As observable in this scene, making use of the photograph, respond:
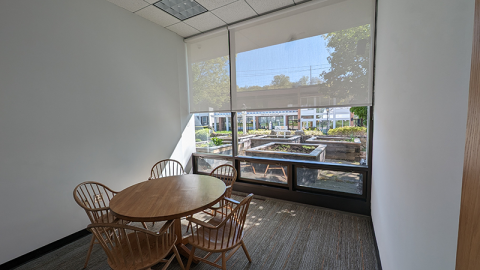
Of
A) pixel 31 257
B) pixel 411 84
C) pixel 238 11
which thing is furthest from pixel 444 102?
pixel 31 257

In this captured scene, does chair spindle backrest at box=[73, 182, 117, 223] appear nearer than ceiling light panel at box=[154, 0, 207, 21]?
Yes

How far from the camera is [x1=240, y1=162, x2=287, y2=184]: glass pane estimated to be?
11.3 feet

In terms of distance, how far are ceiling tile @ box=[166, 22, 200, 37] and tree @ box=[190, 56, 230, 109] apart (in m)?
0.61

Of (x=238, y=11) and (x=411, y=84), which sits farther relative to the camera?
(x=238, y=11)

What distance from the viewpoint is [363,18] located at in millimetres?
2545

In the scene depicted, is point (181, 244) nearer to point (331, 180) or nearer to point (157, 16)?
point (331, 180)

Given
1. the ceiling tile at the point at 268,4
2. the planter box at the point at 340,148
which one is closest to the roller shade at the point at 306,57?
the ceiling tile at the point at 268,4

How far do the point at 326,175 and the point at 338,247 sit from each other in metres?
1.15

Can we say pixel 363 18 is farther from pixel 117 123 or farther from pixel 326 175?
pixel 117 123

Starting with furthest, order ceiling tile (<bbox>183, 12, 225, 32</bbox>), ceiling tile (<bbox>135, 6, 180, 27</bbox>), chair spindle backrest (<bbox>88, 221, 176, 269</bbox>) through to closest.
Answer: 1. ceiling tile (<bbox>183, 12, 225, 32</bbox>)
2. ceiling tile (<bbox>135, 6, 180, 27</bbox>)
3. chair spindle backrest (<bbox>88, 221, 176, 269</bbox>)

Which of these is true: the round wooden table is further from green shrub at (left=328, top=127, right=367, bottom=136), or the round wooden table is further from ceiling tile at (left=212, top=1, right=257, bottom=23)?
ceiling tile at (left=212, top=1, right=257, bottom=23)

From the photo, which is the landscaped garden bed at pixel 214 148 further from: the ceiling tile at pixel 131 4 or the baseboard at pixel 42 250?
the ceiling tile at pixel 131 4

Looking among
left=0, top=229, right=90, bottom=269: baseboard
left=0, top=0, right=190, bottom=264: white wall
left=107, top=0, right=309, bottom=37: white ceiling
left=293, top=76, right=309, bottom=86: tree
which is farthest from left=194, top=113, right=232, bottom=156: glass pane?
left=0, top=229, right=90, bottom=269: baseboard

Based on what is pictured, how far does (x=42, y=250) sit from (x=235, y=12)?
4.19 meters
